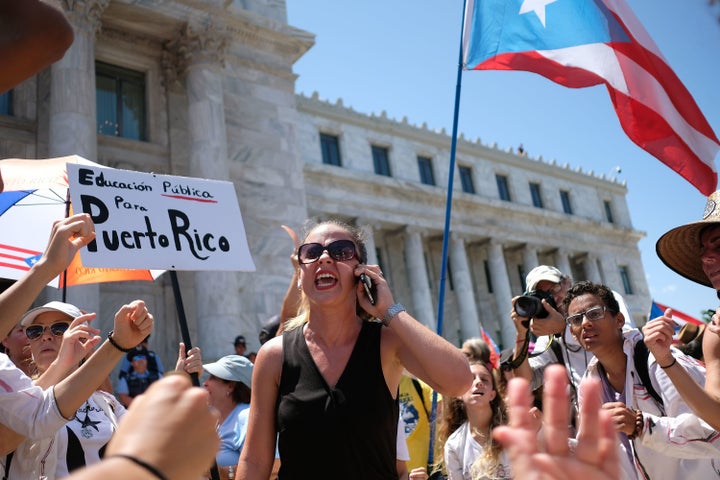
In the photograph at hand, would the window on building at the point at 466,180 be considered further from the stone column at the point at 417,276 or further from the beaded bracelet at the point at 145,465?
the beaded bracelet at the point at 145,465

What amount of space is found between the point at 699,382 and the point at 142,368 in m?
7.86

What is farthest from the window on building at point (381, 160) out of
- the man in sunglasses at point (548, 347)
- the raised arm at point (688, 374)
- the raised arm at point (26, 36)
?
the raised arm at point (26, 36)

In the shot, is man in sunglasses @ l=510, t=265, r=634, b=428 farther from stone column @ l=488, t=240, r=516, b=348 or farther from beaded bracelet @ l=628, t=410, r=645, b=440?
stone column @ l=488, t=240, r=516, b=348

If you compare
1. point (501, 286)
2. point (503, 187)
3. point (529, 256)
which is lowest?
point (501, 286)

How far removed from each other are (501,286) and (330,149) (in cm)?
1231

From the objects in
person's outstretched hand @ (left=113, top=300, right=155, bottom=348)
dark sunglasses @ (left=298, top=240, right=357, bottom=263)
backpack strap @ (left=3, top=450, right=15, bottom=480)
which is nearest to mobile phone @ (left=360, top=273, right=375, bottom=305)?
dark sunglasses @ (left=298, top=240, right=357, bottom=263)

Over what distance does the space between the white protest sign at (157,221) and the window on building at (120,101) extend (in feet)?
35.8

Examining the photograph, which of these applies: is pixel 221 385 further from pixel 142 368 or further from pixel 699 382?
pixel 142 368

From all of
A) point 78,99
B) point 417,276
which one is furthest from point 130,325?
point 417,276

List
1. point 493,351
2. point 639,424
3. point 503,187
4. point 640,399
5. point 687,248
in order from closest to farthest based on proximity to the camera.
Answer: point 639,424 → point 640,399 → point 687,248 → point 493,351 → point 503,187

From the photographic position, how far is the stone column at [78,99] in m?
11.6

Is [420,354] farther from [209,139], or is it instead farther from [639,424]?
[209,139]

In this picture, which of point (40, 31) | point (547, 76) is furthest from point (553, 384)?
point (547, 76)

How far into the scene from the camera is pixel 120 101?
14.5m
